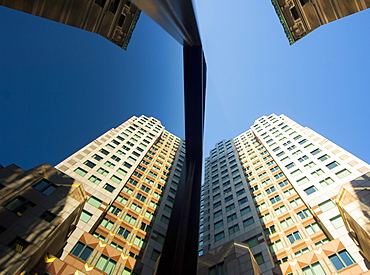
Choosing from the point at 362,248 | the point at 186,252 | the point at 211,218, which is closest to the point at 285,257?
the point at 362,248

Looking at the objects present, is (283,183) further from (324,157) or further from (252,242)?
(252,242)

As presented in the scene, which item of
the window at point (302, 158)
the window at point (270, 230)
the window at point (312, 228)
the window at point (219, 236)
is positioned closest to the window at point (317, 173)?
the window at point (302, 158)

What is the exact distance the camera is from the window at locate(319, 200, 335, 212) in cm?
3112

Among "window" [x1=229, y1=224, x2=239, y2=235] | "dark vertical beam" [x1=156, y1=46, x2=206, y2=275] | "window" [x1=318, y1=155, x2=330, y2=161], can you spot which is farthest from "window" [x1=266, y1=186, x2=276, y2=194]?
"dark vertical beam" [x1=156, y1=46, x2=206, y2=275]

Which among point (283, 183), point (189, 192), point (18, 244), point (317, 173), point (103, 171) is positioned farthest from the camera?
point (283, 183)

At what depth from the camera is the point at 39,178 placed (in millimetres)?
23938

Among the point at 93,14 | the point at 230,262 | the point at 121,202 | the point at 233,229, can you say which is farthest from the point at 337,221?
the point at 93,14

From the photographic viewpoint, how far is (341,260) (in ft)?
78.9

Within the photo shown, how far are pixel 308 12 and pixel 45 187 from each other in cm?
2828

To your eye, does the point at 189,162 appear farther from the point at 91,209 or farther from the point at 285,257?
the point at 285,257

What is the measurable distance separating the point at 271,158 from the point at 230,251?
32.6 meters

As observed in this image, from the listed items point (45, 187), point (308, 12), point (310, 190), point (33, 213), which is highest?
point (308, 12)

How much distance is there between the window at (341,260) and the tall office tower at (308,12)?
2279 centimetres

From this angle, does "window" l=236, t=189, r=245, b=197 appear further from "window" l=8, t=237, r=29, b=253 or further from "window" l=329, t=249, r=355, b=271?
"window" l=8, t=237, r=29, b=253
